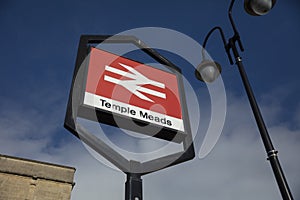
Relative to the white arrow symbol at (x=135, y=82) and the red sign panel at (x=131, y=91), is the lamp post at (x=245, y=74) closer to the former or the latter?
the red sign panel at (x=131, y=91)

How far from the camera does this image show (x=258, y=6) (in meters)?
4.98

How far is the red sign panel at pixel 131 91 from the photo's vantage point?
2.67 meters

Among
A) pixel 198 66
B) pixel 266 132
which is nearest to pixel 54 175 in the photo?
pixel 198 66

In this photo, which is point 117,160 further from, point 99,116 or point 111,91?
point 111,91

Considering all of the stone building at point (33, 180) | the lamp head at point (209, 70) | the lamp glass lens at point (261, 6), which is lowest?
the lamp head at point (209, 70)

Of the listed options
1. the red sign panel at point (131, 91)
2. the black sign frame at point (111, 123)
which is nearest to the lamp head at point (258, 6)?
the black sign frame at point (111, 123)

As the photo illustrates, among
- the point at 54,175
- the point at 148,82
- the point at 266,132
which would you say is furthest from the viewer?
the point at 54,175

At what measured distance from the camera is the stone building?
19484 mm

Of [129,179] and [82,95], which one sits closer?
[129,179]

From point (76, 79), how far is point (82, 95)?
8.8 inches

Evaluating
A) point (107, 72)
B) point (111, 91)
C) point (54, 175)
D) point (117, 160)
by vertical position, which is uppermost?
point (54, 175)

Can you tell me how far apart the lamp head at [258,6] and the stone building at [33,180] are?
19640mm

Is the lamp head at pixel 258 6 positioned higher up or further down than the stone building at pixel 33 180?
further down

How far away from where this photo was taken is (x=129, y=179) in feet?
6.86
